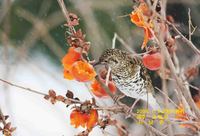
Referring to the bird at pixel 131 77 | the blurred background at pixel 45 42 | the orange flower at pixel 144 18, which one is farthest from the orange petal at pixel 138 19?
the blurred background at pixel 45 42

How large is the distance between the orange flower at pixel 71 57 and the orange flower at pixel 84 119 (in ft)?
0.24

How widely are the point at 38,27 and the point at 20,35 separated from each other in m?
1.95

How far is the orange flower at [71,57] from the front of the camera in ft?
2.88

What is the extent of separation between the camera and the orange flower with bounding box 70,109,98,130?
0.90 m

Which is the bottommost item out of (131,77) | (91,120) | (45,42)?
(91,120)

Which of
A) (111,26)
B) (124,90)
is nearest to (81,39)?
(124,90)

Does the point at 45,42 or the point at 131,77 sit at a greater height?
the point at 45,42

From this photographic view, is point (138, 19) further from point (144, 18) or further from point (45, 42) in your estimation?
point (45, 42)

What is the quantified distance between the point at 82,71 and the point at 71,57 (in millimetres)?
29

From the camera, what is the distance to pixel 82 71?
0.90m

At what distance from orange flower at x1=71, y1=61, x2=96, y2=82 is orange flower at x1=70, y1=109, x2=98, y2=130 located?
54mm

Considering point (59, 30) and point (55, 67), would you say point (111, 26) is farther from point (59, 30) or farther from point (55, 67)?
point (55, 67)

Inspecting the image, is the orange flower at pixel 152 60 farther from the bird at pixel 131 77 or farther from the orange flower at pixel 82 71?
the bird at pixel 131 77

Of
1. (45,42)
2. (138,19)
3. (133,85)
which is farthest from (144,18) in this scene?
(45,42)
